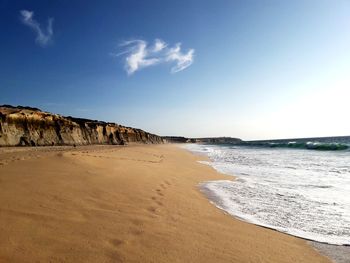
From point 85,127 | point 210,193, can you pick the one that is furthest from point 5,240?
point 85,127

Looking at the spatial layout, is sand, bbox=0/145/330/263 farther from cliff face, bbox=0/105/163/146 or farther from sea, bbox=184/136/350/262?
cliff face, bbox=0/105/163/146

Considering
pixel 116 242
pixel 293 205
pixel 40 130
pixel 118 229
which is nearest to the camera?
pixel 116 242

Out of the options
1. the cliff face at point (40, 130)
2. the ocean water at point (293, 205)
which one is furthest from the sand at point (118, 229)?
the cliff face at point (40, 130)

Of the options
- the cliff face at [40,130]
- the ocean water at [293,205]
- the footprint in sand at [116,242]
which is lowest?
the ocean water at [293,205]

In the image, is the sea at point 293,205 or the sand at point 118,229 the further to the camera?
the sea at point 293,205

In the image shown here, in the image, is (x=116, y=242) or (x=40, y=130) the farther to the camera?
(x=40, y=130)

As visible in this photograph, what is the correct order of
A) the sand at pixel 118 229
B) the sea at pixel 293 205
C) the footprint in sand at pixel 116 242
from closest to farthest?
the sand at pixel 118 229 → the footprint in sand at pixel 116 242 → the sea at pixel 293 205

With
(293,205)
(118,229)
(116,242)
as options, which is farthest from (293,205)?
(116,242)

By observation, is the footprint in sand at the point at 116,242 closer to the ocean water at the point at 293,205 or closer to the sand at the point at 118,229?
the sand at the point at 118,229

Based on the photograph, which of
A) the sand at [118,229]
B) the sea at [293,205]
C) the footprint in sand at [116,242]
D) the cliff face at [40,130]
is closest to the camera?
the sand at [118,229]

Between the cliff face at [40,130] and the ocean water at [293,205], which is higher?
the cliff face at [40,130]

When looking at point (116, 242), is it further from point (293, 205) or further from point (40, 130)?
point (40, 130)

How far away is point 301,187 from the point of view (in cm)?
800

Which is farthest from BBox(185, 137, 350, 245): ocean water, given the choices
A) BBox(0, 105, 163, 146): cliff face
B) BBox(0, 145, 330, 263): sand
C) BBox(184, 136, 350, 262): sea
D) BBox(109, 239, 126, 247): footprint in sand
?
BBox(0, 105, 163, 146): cliff face
